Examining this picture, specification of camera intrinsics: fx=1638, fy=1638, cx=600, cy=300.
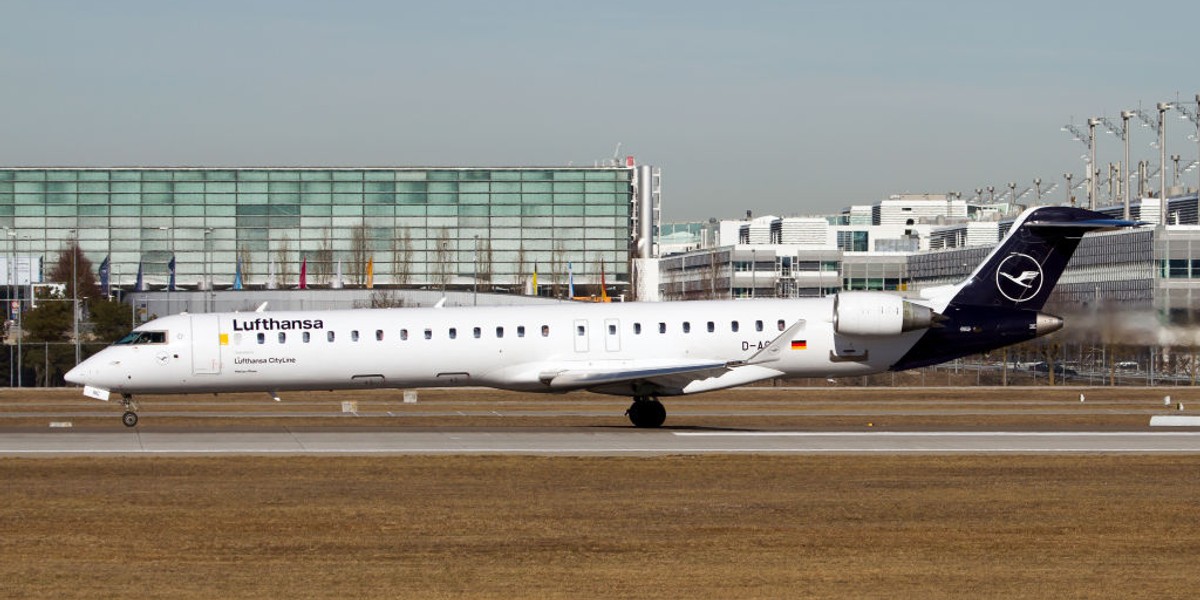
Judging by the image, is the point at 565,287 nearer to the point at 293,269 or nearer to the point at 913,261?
the point at 293,269

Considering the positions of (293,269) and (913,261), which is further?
(913,261)

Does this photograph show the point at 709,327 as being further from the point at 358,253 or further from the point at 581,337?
the point at 358,253

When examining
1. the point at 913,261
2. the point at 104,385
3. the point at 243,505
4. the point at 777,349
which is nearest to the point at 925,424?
the point at 777,349

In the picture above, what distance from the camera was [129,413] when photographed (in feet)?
133

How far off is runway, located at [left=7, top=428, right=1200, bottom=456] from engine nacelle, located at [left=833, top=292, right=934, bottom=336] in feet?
8.75

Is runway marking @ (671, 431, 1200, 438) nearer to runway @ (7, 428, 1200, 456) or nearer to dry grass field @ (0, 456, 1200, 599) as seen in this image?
runway @ (7, 428, 1200, 456)

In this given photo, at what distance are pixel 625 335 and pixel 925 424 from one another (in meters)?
9.55

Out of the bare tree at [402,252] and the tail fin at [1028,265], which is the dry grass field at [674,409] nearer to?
the tail fin at [1028,265]

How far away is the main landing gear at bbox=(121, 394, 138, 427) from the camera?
40094 millimetres

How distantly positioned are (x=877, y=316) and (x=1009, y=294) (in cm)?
402

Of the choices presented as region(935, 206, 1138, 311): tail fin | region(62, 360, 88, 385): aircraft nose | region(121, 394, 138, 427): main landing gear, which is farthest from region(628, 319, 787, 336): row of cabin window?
region(62, 360, 88, 385): aircraft nose

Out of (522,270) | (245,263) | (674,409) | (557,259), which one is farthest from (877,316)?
(245,263)

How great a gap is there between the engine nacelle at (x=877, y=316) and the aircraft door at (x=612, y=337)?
209 inches

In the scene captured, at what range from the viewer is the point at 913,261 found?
186 meters
